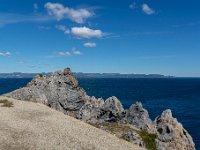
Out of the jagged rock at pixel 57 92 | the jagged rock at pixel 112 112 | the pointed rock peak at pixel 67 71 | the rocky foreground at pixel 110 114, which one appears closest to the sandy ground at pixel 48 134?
the rocky foreground at pixel 110 114

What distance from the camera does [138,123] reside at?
2346 inches

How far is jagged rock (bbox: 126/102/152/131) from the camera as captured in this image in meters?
58.6

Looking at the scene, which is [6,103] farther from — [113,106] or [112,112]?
[113,106]

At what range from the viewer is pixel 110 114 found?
62.9 meters

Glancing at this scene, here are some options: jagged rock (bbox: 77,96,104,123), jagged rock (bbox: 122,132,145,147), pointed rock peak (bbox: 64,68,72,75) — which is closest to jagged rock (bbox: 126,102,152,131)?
jagged rock (bbox: 77,96,104,123)

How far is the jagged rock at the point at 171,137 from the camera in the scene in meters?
51.1

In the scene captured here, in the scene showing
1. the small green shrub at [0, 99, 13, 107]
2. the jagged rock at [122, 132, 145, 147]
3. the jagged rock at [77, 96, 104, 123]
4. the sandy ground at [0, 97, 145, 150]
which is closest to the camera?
the sandy ground at [0, 97, 145, 150]

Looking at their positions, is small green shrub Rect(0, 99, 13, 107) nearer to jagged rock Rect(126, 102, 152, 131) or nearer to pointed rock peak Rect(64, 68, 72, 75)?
jagged rock Rect(126, 102, 152, 131)

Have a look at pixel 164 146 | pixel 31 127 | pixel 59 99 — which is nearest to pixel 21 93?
pixel 59 99

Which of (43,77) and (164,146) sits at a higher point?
(43,77)

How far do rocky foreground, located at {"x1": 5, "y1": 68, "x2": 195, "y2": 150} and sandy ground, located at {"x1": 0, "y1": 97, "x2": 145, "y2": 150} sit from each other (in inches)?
226

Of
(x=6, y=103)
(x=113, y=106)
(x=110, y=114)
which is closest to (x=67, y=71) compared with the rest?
(x=113, y=106)

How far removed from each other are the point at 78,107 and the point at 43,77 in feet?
31.4

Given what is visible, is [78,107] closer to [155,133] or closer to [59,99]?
[59,99]
